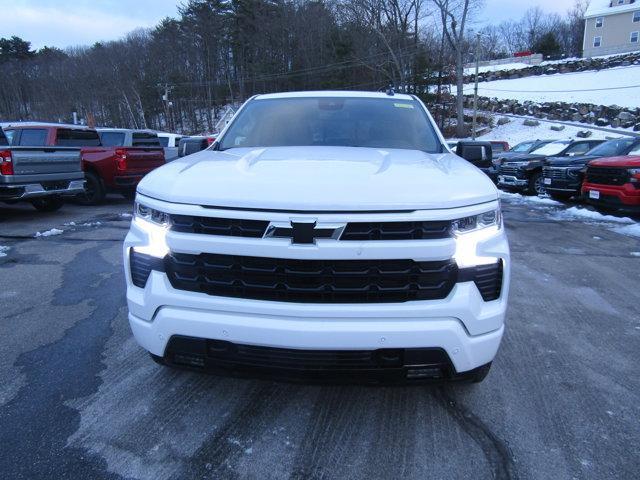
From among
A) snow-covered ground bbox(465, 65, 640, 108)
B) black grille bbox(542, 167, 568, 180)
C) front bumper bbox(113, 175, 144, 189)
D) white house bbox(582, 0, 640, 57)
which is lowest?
black grille bbox(542, 167, 568, 180)

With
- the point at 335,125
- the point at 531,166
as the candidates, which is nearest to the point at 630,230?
the point at 531,166

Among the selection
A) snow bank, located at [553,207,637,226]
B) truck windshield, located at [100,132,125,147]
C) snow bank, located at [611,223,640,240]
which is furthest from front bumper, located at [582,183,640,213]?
truck windshield, located at [100,132,125,147]

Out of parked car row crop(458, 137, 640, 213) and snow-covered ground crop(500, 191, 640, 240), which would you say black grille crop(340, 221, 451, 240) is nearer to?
parked car row crop(458, 137, 640, 213)

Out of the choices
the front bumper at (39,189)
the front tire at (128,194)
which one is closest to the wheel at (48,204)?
the front bumper at (39,189)

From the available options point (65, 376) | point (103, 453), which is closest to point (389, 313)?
point (103, 453)

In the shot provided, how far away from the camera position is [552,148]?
51.0ft

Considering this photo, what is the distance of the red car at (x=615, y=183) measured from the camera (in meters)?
Result: 9.25

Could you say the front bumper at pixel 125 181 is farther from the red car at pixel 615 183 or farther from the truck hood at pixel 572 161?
the truck hood at pixel 572 161

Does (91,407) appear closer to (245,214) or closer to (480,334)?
(245,214)

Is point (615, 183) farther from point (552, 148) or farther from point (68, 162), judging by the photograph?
point (68, 162)

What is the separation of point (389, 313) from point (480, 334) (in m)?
0.49

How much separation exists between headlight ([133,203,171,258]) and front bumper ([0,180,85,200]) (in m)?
7.35

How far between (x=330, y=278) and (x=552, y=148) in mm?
15544

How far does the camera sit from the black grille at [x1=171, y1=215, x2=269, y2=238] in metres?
2.30
